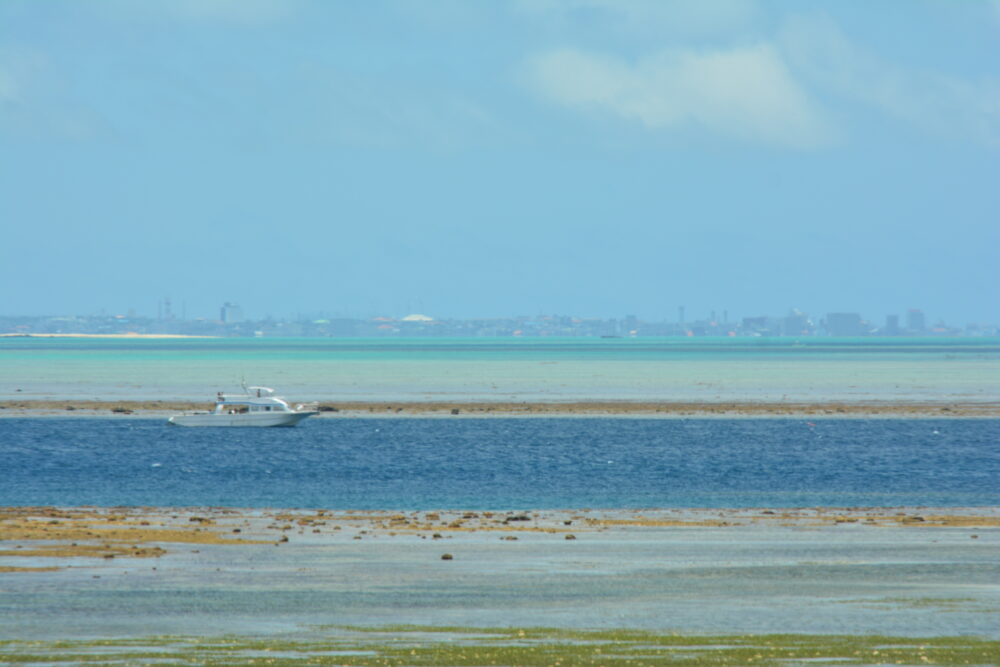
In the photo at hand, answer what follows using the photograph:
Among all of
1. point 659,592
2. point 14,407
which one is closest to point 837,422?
point 14,407

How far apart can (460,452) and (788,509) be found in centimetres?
2804

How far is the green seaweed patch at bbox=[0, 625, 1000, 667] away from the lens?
22172 mm

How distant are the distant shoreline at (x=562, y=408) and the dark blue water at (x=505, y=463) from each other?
6.08 m

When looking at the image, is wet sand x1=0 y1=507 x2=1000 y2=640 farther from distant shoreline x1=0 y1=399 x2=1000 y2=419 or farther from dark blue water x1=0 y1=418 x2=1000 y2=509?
distant shoreline x1=0 y1=399 x2=1000 y2=419

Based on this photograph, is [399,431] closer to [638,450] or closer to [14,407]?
[638,450]

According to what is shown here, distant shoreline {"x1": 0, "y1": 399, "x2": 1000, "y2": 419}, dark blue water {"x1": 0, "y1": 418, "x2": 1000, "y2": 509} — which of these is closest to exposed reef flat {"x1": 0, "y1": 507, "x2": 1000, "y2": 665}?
dark blue water {"x1": 0, "y1": 418, "x2": 1000, "y2": 509}

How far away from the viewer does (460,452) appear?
74.0 meters

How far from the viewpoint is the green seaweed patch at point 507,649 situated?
72.7 ft

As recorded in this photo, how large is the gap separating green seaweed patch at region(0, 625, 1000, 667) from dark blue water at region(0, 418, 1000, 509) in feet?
81.4

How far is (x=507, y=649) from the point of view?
76.5 ft

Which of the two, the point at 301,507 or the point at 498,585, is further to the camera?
the point at 301,507

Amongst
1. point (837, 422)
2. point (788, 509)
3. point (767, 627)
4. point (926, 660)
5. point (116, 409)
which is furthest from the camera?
point (116, 409)

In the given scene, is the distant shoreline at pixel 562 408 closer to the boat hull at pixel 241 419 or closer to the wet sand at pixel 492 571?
the boat hull at pixel 241 419

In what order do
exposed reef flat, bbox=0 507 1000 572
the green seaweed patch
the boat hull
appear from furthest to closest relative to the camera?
the boat hull → exposed reef flat, bbox=0 507 1000 572 → the green seaweed patch
